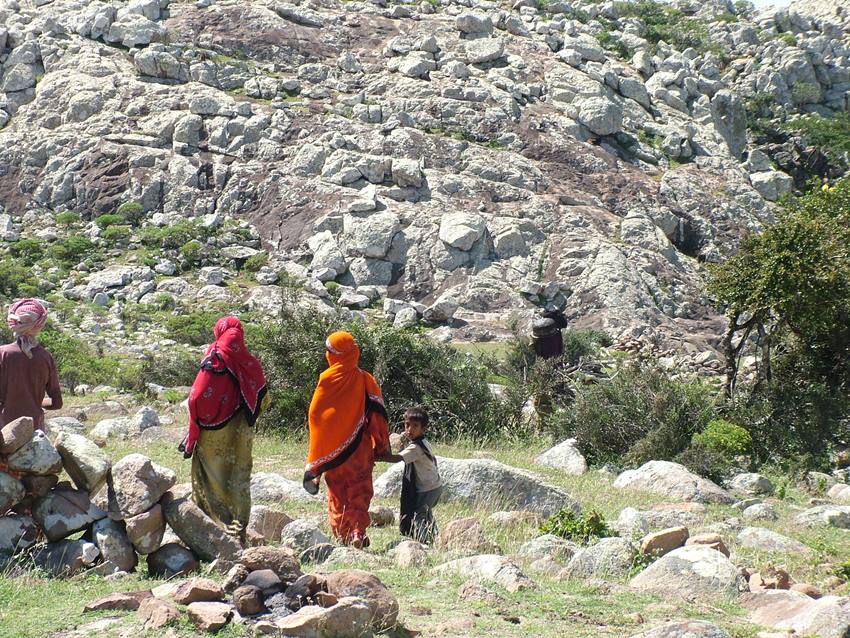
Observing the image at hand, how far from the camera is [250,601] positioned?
13.4 ft

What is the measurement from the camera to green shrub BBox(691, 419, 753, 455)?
11086mm

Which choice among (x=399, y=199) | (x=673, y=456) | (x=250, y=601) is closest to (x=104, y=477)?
(x=250, y=601)

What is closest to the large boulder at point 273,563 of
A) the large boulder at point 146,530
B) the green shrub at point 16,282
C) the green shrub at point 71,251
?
the large boulder at point 146,530

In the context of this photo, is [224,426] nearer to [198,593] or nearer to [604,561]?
[198,593]

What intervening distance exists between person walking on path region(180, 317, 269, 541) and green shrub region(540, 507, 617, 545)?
2.44 meters

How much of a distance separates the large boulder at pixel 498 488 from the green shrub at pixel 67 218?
85.3ft

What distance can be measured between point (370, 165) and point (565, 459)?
69.3ft

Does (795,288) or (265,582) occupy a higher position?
(265,582)

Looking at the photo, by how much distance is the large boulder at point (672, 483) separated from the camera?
9094 mm

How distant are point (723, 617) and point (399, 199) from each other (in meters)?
25.7

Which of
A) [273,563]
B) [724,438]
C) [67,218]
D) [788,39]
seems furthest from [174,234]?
[788,39]

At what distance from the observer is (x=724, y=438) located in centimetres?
1116

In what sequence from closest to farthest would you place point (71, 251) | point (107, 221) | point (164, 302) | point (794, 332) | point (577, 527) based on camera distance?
point (577, 527), point (794, 332), point (164, 302), point (71, 251), point (107, 221)

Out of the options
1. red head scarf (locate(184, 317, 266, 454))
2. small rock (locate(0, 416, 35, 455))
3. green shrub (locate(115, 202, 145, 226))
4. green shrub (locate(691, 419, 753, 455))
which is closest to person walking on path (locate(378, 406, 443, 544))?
red head scarf (locate(184, 317, 266, 454))
